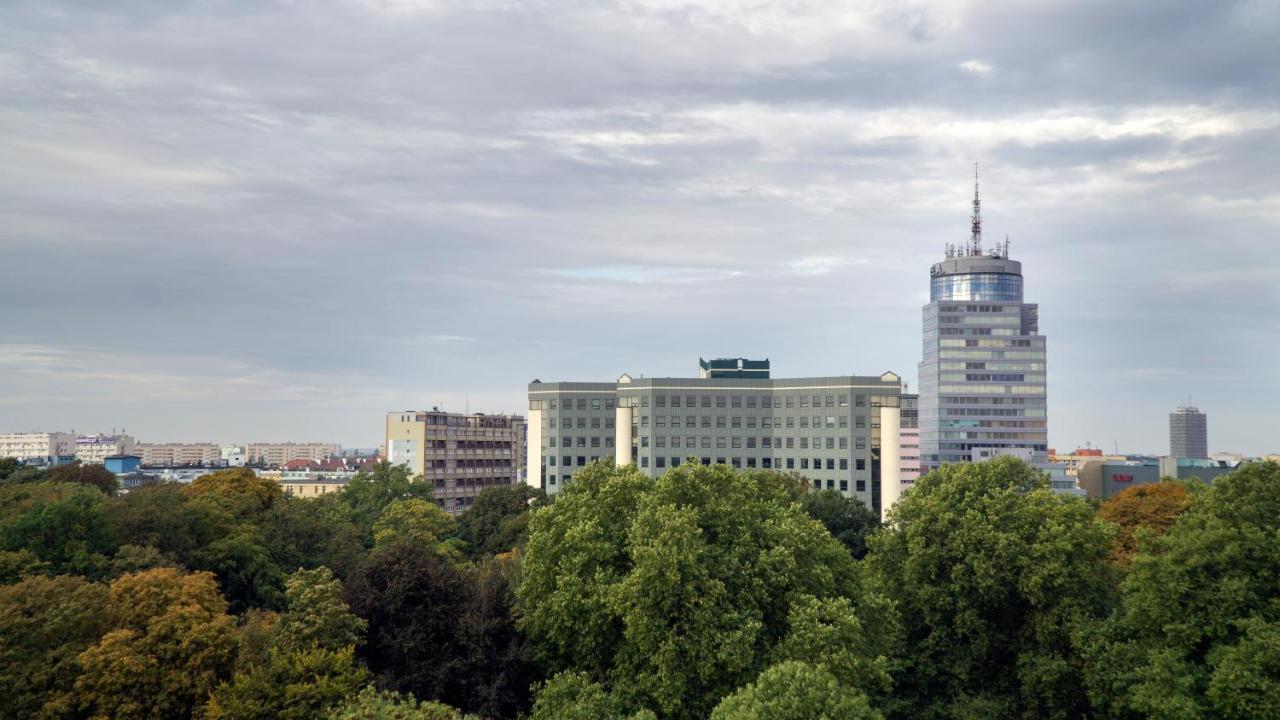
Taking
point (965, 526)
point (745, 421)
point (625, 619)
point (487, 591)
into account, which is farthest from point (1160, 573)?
point (745, 421)

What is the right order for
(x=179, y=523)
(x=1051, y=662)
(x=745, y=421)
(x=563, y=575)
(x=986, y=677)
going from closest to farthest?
1. (x=563, y=575)
2. (x=1051, y=662)
3. (x=986, y=677)
4. (x=179, y=523)
5. (x=745, y=421)

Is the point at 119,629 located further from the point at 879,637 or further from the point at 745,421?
the point at 745,421

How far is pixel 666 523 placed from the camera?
36.3 meters

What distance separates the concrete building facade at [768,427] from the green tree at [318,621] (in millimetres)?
86298

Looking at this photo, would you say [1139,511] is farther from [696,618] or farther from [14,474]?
[14,474]

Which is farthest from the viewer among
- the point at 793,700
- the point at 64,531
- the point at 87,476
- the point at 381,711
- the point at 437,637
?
the point at 87,476

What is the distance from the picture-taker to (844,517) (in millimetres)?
88750

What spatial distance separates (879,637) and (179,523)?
3585 cm

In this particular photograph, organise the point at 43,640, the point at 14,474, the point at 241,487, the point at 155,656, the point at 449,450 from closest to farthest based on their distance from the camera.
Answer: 1. the point at 155,656
2. the point at 43,640
3. the point at 241,487
4. the point at 14,474
5. the point at 449,450

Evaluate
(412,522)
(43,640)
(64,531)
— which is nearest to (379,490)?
(412,522)

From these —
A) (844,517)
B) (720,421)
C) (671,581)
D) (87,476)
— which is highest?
(720,421)

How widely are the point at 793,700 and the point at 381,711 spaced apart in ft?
41.5

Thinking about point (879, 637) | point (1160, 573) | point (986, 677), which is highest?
point (1160, 573)

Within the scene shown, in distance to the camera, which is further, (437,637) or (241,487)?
(241,487)
